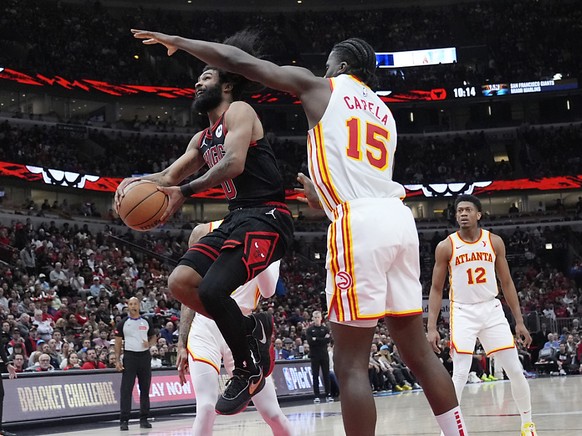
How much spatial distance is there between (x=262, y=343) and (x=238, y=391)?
0.51 meters

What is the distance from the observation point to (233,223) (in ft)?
16.6

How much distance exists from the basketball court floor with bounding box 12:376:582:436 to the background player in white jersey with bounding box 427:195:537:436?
93 cm

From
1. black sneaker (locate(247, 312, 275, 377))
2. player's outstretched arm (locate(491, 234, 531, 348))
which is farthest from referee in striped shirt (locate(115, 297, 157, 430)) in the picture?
black sneaker (locate(247, 312, 275, 377))

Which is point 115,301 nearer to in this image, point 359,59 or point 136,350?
point 136,350

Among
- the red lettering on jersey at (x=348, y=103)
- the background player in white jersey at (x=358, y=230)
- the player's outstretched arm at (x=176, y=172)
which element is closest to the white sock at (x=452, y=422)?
the background player in white jersey at (x=358, y=230)

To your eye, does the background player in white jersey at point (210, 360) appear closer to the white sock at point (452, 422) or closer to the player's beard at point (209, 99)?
the player's beard at point (209, 99)

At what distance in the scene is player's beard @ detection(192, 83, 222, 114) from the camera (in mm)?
5379

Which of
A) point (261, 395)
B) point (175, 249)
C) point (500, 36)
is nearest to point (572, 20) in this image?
point (500, 36)

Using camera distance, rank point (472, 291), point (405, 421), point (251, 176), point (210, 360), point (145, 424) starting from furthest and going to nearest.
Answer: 1. point (145, 424)
2. point (405, 421)
3. point (472, 291)
4. point (210, 360)
5. point (251, 176)

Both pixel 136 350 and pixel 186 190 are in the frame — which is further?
pixel 136 350

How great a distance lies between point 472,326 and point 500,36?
42.2 m

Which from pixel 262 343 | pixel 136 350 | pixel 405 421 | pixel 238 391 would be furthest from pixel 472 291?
pixel 136 350

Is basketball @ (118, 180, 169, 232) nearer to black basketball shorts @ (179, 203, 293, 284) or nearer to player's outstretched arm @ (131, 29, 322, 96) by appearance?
black basketball shorts @ (179, 203, 293, 284)

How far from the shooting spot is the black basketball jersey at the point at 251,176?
518cm
